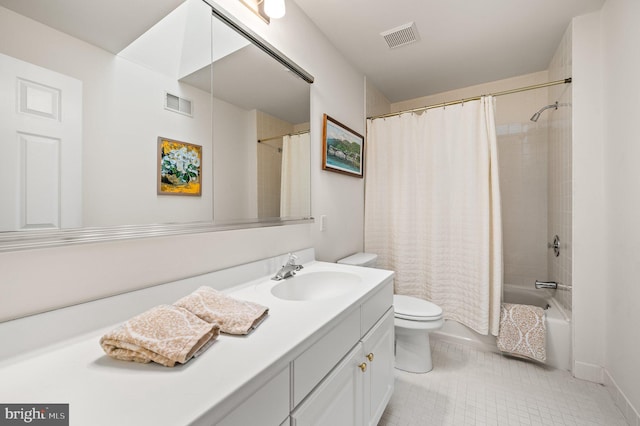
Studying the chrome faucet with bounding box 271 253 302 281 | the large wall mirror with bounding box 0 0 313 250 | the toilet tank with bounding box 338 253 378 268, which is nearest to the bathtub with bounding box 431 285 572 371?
the toilet tank with bounding box 338 253 378 268

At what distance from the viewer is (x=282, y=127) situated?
1570mm

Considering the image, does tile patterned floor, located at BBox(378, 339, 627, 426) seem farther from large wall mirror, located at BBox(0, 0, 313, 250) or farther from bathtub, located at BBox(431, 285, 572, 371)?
large wall mirror, located at BBox(0, 0, 313, 250)

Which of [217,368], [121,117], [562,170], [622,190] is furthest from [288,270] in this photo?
[562,170]

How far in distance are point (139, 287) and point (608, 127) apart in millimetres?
2575

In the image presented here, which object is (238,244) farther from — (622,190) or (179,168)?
(622,190)

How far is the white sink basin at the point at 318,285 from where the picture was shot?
129 centimetres

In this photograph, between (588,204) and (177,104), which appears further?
(588,204)

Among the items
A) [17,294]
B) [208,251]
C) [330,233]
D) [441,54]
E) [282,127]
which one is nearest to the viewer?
[17,294]

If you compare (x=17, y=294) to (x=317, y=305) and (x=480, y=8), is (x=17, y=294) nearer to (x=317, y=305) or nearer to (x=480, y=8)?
(x=317, y=305)

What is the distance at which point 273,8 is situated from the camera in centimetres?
131

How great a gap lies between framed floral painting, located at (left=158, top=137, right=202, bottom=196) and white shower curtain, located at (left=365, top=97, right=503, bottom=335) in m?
1.72

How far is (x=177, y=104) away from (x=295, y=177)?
790mm

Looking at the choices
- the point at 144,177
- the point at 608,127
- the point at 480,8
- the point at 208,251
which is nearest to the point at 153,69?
the point at 144,177

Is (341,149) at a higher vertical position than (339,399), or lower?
higher
